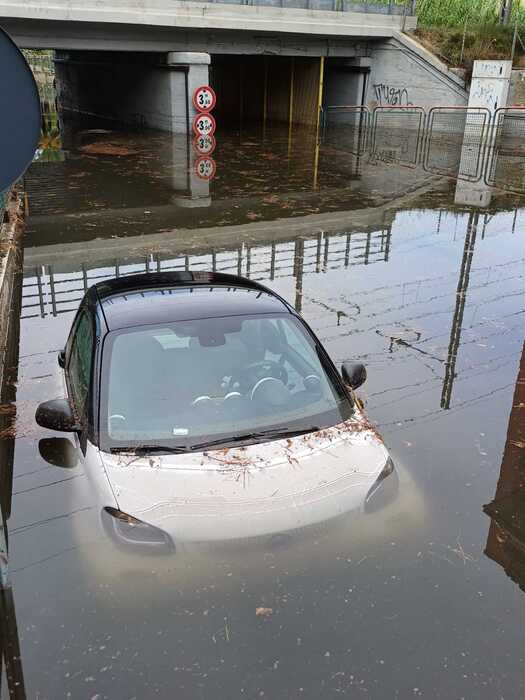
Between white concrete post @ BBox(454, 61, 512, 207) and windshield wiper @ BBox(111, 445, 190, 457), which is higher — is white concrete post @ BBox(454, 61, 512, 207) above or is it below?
above

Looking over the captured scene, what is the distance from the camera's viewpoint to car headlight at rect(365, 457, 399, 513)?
405cm

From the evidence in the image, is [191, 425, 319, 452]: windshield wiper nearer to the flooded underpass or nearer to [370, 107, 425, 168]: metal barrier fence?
the flooded underpass

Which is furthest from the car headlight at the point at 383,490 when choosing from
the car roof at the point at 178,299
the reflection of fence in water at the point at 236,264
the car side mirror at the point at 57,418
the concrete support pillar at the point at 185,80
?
Result: the concrete support pillar at the point at 185,80

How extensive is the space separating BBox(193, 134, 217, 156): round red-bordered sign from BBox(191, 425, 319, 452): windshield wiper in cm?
1914

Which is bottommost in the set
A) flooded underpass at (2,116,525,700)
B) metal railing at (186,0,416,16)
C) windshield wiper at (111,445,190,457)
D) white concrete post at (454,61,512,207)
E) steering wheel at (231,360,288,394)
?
flooded underpass at (2,116,525,700)

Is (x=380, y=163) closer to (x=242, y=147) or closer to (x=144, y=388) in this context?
(x=242, y=147)

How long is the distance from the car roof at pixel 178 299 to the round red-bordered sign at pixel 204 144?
1767 centimetres

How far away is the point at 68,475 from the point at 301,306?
444 centimetres

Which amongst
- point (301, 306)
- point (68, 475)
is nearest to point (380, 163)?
point (301, 306)

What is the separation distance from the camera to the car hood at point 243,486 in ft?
12.2

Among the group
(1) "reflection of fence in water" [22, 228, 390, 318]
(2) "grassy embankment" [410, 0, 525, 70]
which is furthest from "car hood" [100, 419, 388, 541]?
(2) "grassy embankment" [410, 0, 525, 70]

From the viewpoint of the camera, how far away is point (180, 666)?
3.28 m

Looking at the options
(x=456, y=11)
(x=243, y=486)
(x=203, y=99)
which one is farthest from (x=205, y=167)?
(x=456, y=11)

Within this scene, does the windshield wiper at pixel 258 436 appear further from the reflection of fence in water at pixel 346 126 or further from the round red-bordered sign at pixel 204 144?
the reflection of fence in water at pixel 346 126
